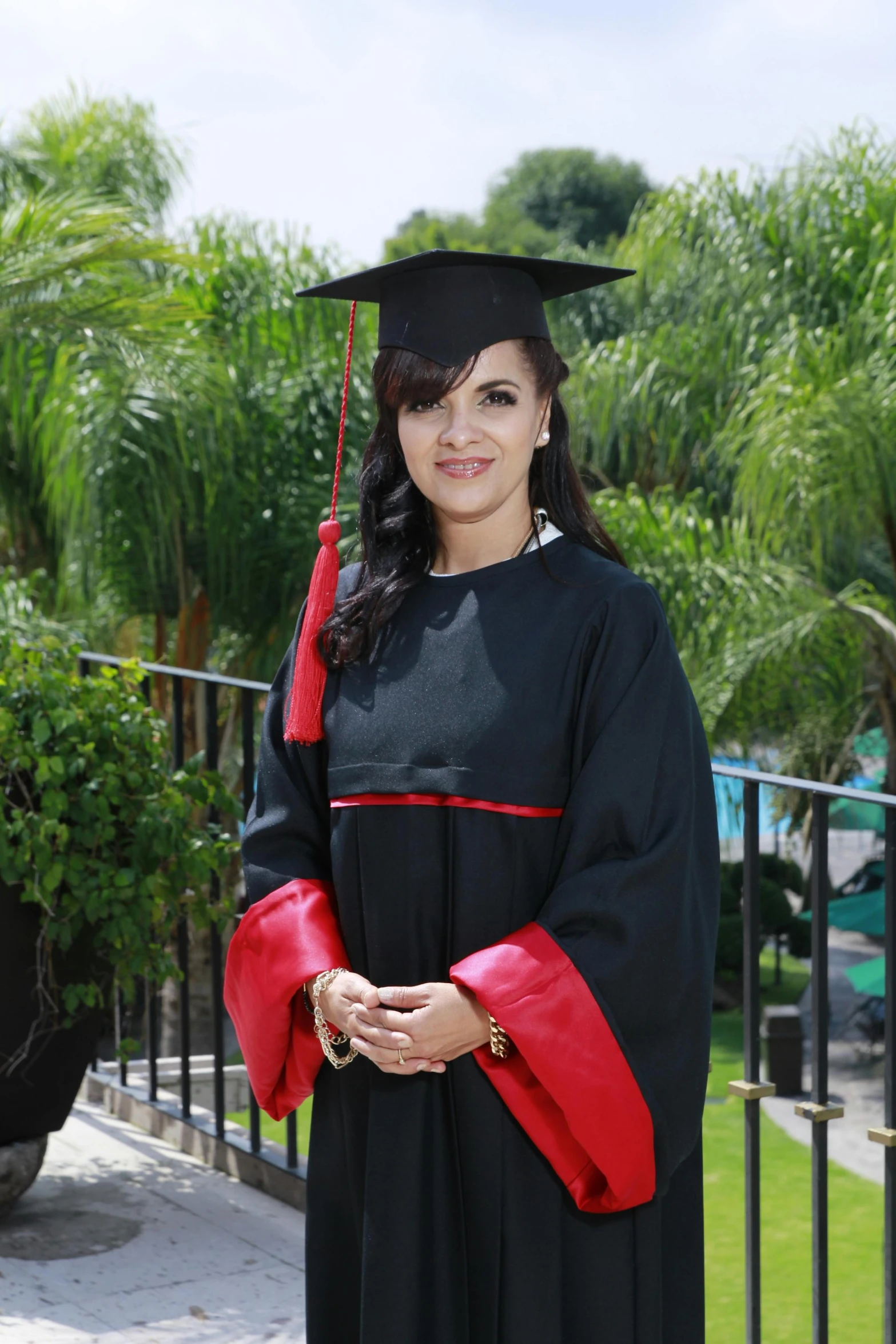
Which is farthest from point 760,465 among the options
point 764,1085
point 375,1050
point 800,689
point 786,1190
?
point 375,1050

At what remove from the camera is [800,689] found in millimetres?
10961

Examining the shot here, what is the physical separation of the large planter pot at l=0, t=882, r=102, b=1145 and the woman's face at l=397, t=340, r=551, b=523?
4.25 feet

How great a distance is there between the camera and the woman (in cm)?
150

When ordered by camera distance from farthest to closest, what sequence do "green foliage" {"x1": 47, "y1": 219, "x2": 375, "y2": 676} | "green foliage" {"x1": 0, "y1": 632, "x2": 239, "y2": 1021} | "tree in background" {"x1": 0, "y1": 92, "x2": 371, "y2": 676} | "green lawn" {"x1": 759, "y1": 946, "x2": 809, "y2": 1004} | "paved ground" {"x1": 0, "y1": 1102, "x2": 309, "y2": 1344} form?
"green lawn" {"x1": 759, "y1": 946, "x2": 809, "y2": 1004} → "green foliage" {"x1": 47, "y1": 219, "x2": 375, "y2": 676} → "tree in background" {"x1": 0, "y1": 92, "x2": 371, "y2": 676} → "green foliage" {"x1": 0, "y1": 632, "x2": 239, "y2": 1021} → "paved ground" {"x1": 0, "y1": 1102, "x2": 309, "y2": 1344}

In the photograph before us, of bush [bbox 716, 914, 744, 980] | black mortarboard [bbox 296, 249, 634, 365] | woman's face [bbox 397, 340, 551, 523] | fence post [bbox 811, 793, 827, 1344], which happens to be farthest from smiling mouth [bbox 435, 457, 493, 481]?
bush [bbox 716, 914, 744, 980]

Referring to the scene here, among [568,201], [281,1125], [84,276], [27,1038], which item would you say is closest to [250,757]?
[27,1038]

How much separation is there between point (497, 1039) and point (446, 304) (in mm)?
795

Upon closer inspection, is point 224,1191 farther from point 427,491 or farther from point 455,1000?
point 427,491

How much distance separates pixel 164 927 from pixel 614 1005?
1370 millimetres

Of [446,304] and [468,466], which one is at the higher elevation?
[446,304]

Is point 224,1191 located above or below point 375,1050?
below

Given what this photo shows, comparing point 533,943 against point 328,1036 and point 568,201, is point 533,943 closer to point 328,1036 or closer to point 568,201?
point 328,1036

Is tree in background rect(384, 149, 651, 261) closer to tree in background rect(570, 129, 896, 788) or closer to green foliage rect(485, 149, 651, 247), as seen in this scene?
green foliage rect(485, 149, 651, 247)

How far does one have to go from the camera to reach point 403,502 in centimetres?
181
